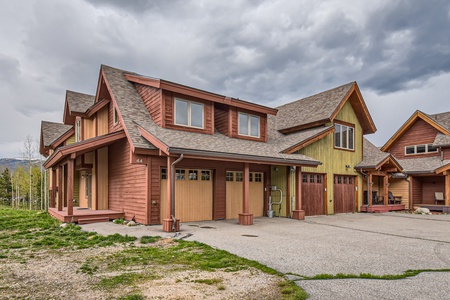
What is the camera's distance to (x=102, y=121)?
50.4 feet

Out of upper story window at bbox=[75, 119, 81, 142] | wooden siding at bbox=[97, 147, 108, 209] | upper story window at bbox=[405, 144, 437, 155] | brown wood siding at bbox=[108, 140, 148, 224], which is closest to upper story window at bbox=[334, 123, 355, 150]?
upper story window at bbox=[405, 144, 437, 155]

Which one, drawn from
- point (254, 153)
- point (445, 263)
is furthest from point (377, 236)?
point (254, 153)

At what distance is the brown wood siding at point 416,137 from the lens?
76.6ft

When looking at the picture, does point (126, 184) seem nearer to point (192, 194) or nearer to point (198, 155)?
point (192, 194)

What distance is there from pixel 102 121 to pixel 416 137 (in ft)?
75.9

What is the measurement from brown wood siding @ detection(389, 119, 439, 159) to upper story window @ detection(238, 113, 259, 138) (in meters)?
15.8

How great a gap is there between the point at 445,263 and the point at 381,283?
2.50 meters

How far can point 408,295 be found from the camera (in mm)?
4230

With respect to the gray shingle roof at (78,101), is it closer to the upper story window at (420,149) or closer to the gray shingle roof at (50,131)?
the gray shingle roof at (50,131)

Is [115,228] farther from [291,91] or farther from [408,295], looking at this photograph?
[291,91]

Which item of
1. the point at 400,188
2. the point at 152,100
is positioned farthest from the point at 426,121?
the point at 152,100

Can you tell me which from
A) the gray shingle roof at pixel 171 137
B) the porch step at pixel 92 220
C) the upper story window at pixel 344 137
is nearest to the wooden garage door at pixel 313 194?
the gray shingle roof at pixel 171 137

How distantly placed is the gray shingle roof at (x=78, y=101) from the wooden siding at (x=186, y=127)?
6.90 metres

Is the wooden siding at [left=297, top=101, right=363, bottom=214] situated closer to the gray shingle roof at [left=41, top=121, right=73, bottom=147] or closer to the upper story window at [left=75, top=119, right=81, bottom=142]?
the upper story window at [left=75, top=119, right=81, bottom=142]
